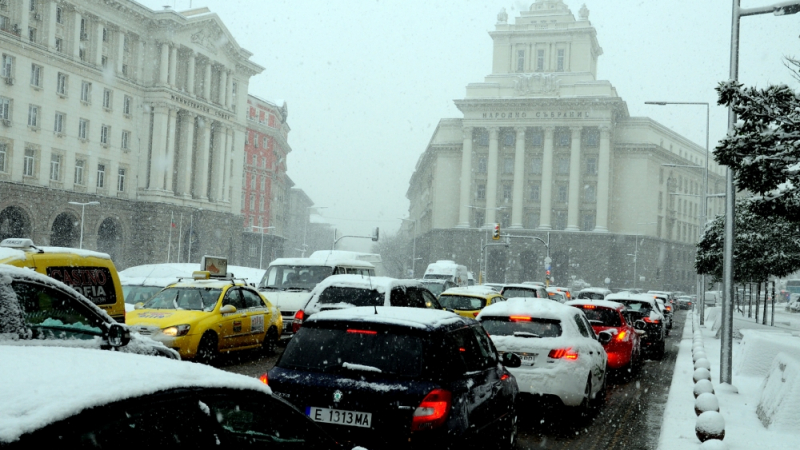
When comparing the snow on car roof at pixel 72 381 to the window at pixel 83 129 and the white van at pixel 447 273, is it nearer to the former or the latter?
the white van at pixel 447 273

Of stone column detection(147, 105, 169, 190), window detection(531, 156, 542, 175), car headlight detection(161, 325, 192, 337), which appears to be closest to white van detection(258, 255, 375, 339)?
car headlight detection(161, 325, 192, 337)

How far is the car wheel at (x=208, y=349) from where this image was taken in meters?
13.1

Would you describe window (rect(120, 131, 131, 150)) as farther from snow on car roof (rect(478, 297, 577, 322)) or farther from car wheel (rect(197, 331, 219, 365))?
snow on car roof (rect(478, 297, 577, 322))

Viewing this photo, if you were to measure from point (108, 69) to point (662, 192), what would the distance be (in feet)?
224

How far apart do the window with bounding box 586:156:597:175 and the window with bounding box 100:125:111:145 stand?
55829mm

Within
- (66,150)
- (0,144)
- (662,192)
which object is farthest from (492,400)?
(662,192)

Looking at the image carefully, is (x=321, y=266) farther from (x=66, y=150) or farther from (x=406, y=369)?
(x=66, y=150)

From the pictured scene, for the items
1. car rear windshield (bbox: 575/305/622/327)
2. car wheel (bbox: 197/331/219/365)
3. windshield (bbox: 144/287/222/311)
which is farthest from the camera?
car rear windshield (bbox: 575/305/622/327)

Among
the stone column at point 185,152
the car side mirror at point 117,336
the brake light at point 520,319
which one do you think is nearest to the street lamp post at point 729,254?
the brake light at point 520,319

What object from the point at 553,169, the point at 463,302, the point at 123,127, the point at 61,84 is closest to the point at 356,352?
the point at 463,302

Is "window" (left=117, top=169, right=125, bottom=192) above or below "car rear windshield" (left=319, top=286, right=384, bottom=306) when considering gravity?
above

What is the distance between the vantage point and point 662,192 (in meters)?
100

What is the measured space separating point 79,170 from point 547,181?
5416cm

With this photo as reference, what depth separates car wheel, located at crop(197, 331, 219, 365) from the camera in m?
13.1
